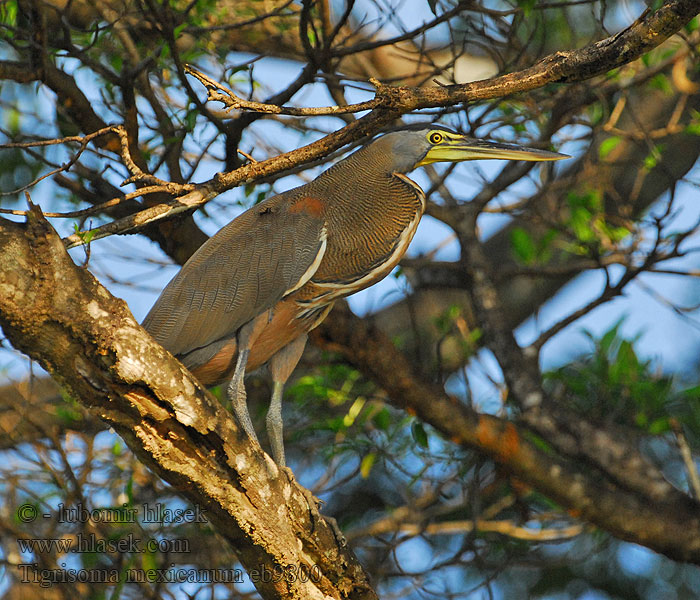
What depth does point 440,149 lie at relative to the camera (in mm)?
3588

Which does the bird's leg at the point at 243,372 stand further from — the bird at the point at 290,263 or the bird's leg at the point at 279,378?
the bird's leg at the point at 279,378

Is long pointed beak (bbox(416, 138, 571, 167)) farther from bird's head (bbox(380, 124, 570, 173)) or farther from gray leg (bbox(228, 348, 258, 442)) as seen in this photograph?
gray leg (bbox(228, 348, 258, 442))

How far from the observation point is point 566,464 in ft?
14.4

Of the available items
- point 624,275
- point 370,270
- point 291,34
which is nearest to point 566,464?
point 624,275

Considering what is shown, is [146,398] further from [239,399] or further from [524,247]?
[524,247]

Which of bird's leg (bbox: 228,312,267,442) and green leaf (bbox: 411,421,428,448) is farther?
green leaf (bbox: 411,421,428,448)

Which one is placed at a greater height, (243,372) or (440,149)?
(440,149)

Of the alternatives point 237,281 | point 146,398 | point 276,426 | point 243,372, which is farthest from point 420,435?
point 146,398

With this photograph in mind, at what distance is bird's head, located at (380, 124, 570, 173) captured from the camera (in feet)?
11.7

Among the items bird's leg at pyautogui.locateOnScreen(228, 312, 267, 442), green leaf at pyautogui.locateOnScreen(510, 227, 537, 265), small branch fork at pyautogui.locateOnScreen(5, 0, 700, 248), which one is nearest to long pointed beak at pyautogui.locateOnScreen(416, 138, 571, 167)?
small branch fork at pyautogui.locateOnScreen(5, 0, 700, 248)

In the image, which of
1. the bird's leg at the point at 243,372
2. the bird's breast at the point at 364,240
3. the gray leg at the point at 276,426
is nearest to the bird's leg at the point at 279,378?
the gray leg at the point at 276,426

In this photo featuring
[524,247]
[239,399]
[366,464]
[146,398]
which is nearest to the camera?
[146,398]

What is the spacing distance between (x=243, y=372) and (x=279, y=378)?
0.36 metres

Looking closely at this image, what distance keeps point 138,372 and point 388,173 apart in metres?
1.65
